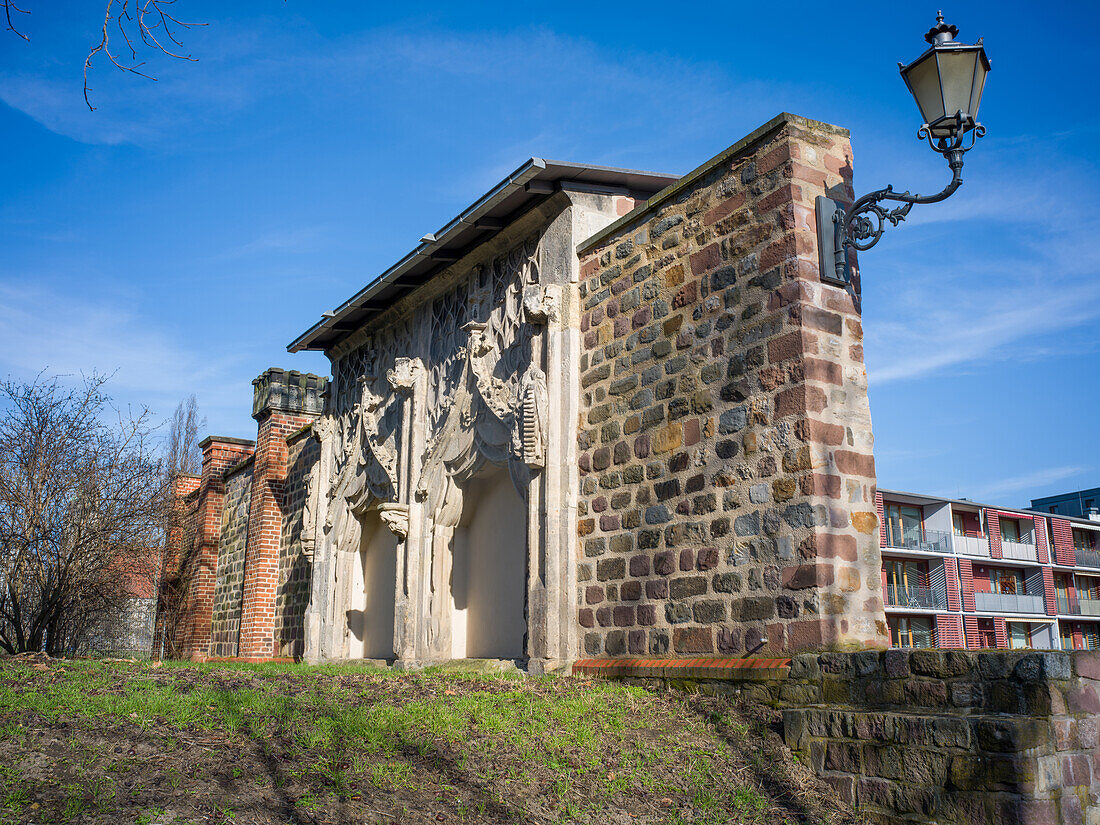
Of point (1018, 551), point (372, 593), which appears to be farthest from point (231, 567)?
point (1018, 551)

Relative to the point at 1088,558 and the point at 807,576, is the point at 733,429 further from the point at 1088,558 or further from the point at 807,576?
the point at 1088,558

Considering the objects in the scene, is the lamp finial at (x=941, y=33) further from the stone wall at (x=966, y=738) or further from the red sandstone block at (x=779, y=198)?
the stone wall at (x=966, y=738)

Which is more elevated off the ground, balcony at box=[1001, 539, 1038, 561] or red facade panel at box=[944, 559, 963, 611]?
balcony at box=[1001, 539, 1038, 561]

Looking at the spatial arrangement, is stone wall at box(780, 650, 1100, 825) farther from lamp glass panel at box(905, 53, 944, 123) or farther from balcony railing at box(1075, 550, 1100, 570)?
balcony railing at box(1075, 550, 1100, 570)

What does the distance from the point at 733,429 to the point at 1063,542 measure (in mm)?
40768

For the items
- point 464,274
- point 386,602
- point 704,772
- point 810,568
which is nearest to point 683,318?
point 810,568

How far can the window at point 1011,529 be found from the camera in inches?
1566

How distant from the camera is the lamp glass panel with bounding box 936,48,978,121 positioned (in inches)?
209

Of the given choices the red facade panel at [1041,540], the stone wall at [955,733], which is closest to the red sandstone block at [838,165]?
the stone wall at [955,733]

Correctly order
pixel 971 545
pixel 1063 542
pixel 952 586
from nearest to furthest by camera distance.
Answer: pixel 952 586 < pixel 971 545 < pixel 1063 542

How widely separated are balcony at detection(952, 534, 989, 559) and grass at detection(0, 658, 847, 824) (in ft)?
114

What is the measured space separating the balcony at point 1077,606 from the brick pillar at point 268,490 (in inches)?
1426

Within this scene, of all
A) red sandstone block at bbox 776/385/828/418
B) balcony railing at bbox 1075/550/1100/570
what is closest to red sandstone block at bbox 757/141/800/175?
red sandstone block at bbox 776/385/828/418

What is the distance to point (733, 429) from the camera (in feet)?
21.1
